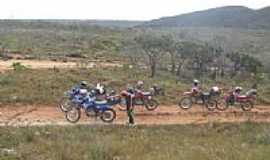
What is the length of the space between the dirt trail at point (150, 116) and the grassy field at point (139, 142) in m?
1.60

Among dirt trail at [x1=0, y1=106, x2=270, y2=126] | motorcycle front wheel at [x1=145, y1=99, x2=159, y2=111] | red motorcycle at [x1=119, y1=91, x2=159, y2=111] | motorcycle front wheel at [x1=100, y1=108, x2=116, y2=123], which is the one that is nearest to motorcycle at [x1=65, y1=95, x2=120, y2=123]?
motorcycle front wheel at [x1=100, y1=108, x2=116, y2=123]

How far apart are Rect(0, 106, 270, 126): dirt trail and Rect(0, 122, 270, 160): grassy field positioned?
1.60m

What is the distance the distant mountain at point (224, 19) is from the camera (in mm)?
101081

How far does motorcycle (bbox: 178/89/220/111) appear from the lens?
2044 cm

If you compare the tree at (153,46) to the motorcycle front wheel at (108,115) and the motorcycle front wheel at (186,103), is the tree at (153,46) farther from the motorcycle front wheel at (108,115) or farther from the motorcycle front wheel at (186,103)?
the motorcycle front wheel at (108,115)

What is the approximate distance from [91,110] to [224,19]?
9386cm

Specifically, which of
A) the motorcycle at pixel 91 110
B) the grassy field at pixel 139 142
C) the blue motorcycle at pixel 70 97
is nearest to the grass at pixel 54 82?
the blue motorcycle at pixel 70 97

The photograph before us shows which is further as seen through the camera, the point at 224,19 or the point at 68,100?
the point at 224,19

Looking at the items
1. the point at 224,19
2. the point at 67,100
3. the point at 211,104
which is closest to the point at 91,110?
the point at 67,100

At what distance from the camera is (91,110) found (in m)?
17.4

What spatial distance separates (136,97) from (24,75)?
6136 mm

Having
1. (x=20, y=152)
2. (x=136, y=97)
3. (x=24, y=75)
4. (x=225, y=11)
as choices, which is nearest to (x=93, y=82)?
(x=24, y=75)

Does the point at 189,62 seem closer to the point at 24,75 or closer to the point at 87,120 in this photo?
the point at 24,75

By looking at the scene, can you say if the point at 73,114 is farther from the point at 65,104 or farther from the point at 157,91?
the point at 157,91
